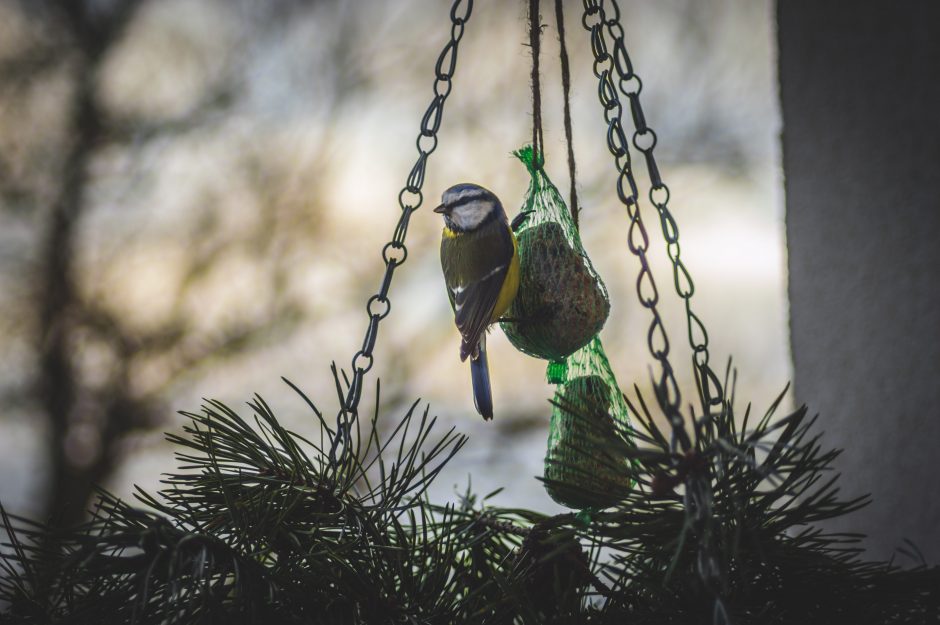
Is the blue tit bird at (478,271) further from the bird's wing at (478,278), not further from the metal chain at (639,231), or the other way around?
the metal chain at (639,231)

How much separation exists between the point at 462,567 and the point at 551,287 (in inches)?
16.1

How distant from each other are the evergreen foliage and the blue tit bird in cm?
32

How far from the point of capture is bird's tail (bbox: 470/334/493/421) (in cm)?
83

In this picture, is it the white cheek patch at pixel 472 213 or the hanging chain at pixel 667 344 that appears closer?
the hanging chain at pixel 667 344

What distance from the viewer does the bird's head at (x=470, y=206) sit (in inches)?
35.4

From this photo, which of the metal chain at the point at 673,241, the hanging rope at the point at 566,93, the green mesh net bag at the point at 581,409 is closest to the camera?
the metal chain at the point at 673,241

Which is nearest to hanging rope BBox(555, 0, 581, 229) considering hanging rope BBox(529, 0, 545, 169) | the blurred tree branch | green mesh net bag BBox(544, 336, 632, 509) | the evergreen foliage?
hanging rope BBox(529, 0, 545, 169)

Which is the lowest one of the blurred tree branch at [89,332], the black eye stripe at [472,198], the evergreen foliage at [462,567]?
the evergreen foliage at [462,567]

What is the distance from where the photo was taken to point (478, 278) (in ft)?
2.72

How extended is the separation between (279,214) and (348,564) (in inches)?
73.3

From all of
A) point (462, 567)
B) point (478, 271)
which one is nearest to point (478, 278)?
point (478, 271)

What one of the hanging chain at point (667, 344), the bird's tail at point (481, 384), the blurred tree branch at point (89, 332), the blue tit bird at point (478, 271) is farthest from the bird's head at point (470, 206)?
the blurred tree branch at point (89, 332)

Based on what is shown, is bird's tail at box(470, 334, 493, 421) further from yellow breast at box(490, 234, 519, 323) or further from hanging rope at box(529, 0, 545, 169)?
hanging rope at box(529, 0, 545, 169)

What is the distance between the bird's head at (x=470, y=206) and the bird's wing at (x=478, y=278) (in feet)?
0.07
